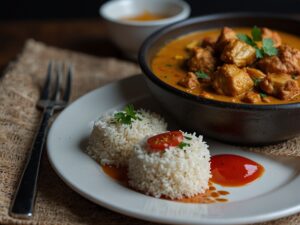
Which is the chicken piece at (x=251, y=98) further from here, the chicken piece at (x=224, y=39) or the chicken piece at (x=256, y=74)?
the chicken piece at (x=224, y=39)

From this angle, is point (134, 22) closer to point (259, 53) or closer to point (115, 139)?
point (259, 53)

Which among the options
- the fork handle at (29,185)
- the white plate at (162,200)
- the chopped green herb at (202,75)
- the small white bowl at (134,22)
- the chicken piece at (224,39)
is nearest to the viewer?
the white plate at (162,200)

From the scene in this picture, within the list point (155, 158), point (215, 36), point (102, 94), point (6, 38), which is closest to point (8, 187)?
point (155, 158)

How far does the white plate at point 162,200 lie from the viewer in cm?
279

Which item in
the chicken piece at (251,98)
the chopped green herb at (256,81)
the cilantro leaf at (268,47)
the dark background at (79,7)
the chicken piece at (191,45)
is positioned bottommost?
the dark background at (79,7)

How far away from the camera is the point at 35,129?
3.91 meters

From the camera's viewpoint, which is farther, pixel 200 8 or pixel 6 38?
pixel 200 8

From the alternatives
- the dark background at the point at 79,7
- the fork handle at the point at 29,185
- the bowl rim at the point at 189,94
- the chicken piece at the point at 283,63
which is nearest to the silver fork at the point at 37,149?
the fork handle at the point at 29,185

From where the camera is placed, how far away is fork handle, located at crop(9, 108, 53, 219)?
295 cm

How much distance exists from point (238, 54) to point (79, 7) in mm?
3493

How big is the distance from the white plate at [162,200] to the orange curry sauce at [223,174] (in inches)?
1.7

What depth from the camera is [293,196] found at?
2951mm

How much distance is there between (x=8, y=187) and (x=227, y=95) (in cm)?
139

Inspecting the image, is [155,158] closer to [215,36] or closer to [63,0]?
[215,36]
